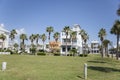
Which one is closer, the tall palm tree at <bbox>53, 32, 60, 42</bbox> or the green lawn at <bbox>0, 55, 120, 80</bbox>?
the green lawn at <bbox>0, 55, 120, 80</bbox>

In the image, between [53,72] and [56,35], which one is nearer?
[53,72]

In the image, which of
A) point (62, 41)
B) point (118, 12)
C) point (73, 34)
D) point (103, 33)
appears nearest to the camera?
point (118, 12)

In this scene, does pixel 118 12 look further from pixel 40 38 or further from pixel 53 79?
pixel 40 38

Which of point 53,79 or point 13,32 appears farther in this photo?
point 13,32

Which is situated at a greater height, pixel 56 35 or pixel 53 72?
pixel 56 35

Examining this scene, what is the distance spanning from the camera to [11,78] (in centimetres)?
1720

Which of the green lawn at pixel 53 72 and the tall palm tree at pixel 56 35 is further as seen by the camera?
the tall palm tree at pixel 56 35

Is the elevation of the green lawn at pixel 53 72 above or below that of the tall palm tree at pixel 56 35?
below

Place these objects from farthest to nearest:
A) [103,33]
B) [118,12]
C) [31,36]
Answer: [31,36]
[103,33]
[118,12]

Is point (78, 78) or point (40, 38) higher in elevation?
point (40, 38)

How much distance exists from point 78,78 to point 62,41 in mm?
94737

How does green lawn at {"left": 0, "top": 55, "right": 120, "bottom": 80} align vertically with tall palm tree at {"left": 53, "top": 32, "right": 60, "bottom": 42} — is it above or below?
below

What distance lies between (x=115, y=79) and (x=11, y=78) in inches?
348

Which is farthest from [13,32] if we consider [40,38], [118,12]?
[118,12]
